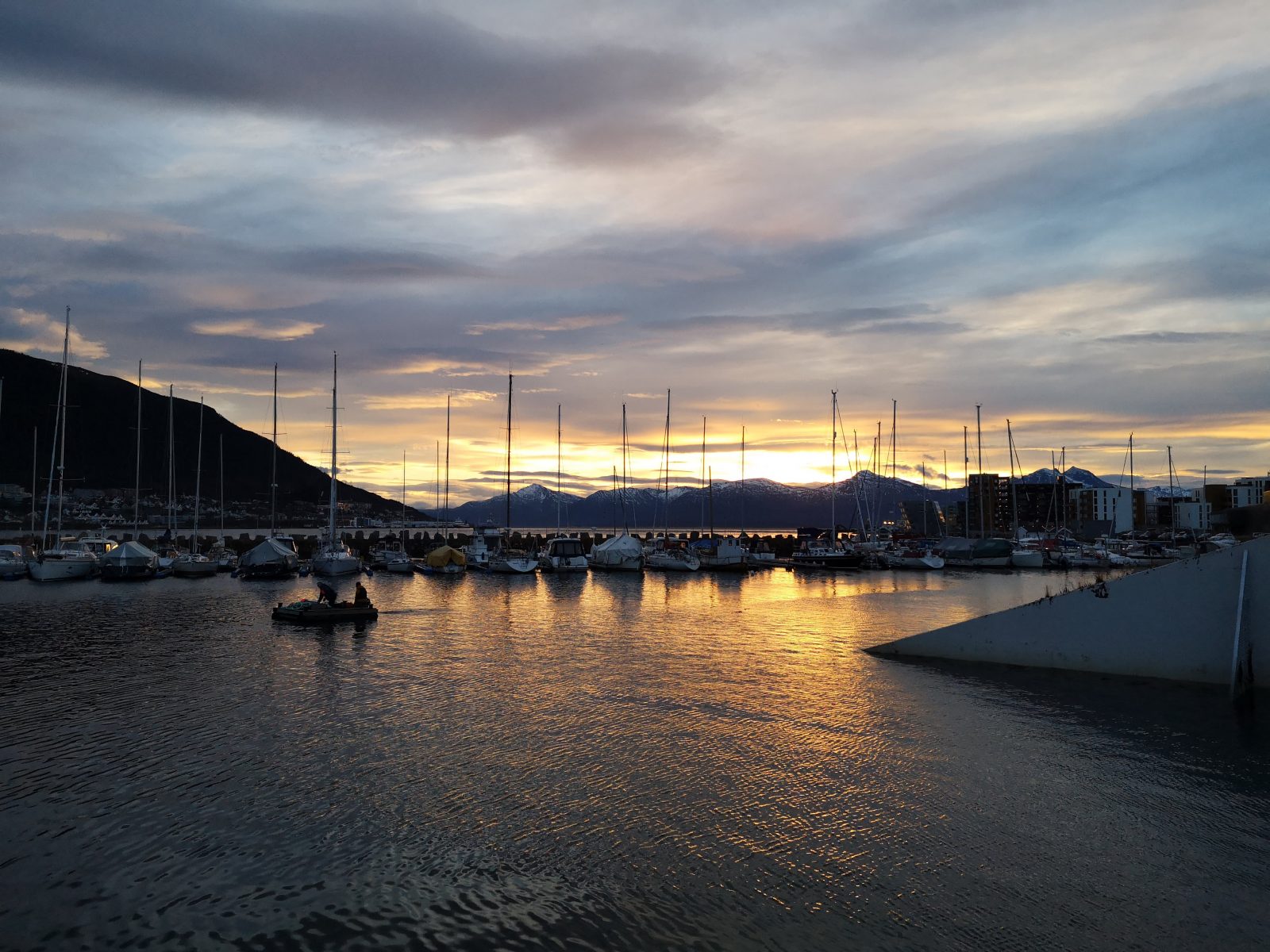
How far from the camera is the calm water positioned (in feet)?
36.1

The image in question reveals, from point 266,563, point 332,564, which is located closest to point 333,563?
point 332,564

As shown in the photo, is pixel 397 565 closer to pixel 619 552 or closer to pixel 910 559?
pixel 619 552

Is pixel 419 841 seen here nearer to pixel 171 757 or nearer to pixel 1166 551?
pixel 171 757

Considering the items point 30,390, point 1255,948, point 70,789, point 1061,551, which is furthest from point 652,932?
point 30,390

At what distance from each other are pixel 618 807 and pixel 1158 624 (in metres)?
18.7

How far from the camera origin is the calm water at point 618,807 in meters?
11.0

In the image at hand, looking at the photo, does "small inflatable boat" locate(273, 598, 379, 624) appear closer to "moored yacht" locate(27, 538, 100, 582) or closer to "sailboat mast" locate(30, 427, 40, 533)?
"moored yacht" locate(27, 538, 100, 582)

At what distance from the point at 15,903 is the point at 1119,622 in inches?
1089

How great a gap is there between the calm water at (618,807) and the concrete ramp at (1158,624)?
0.84m

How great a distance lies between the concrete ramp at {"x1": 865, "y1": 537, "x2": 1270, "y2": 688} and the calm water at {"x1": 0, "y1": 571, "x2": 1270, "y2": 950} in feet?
2.75

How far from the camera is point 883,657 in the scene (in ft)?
105

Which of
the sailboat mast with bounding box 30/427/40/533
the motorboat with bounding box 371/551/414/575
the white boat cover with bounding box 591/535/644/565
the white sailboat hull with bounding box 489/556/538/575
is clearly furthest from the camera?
the white boat cover with bounding box 591/535/644/565

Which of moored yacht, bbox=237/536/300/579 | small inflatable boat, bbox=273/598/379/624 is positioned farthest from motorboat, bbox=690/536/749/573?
small inflatable boat, bbox=273/598/379/624

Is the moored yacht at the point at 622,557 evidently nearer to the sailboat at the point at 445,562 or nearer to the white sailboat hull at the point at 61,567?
the sailboat at the point at 445,562
